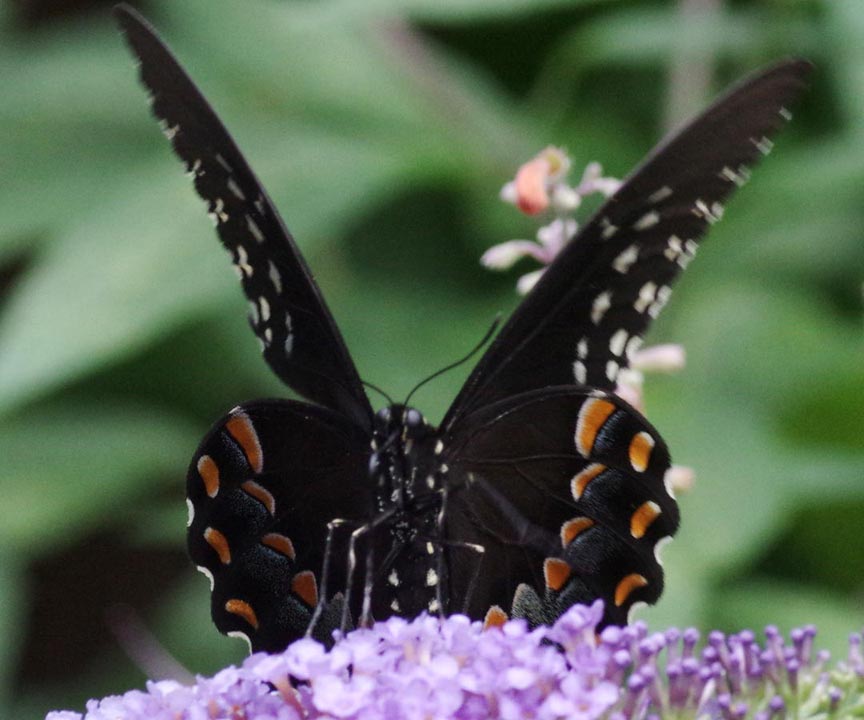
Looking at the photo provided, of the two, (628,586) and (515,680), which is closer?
(515,680)

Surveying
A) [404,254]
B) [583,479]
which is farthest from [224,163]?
[404,254]

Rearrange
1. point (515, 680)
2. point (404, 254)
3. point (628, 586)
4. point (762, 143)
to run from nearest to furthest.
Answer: point (515, 680) < point (762, 143) < point (628, 586) < point (404, 254)

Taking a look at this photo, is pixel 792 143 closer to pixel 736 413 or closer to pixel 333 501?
pixel 736 413

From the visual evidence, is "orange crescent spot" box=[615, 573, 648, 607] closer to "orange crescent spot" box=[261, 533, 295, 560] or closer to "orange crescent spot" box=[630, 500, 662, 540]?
"orange crescent spot" box=[630, 500, 662, 540]

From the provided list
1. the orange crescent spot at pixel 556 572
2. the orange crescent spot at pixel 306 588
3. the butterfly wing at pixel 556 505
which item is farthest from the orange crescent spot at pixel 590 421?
the orange crescent spot at pixel 306 588

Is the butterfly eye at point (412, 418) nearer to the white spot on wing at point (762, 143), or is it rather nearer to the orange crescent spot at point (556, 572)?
the orange crescent spot at point (556, 572)

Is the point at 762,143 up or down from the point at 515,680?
up

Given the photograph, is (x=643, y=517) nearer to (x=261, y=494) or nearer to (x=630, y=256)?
(x=630, y=256)

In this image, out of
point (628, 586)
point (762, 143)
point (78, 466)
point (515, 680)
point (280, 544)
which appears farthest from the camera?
point (78, 466)
